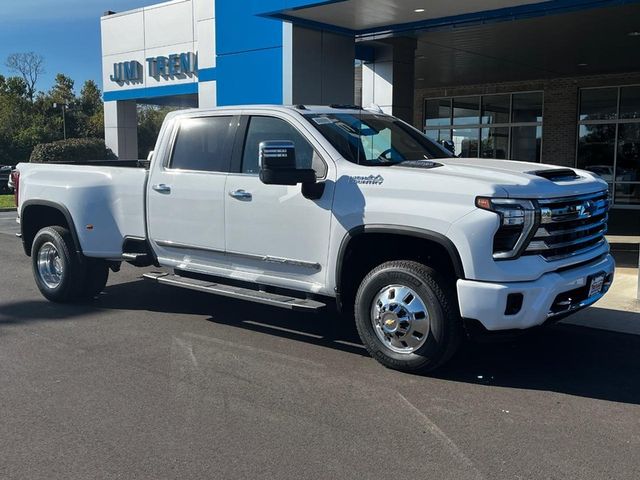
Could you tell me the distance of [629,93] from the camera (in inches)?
787

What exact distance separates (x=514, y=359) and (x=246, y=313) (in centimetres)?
297

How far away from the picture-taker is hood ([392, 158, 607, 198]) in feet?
15.8

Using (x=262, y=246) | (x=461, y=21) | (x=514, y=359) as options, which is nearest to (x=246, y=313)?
(x=262, y=246)

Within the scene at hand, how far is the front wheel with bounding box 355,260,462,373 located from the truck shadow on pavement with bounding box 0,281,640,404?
28cm

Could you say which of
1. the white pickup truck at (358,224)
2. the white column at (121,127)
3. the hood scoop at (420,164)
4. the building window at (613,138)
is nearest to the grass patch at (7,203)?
the white column at (121,127)

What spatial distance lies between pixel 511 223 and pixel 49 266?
18.6 ft

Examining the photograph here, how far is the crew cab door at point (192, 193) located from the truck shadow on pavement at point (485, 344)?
0.89 m

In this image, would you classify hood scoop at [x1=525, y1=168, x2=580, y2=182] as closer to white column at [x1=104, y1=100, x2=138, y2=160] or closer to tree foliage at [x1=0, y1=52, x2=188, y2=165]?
white column at [x1=104, y1=100, x2=138, y2=160]

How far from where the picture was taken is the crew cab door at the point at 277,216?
18.6ft

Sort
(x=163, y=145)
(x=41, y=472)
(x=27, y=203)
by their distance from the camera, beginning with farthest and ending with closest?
(x=27, y=203), (x=163, y=145), (x=41, y=472)

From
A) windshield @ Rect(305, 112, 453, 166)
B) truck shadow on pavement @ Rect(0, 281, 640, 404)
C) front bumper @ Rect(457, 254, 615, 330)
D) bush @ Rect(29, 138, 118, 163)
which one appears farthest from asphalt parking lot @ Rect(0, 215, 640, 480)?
bush @ Rect(29, 138, 118, 163)

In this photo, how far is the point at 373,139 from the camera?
6.22 meters

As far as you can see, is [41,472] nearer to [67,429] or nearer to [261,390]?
[67,429]

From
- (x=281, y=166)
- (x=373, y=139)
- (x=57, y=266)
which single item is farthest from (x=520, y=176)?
(x=57, y=266)
